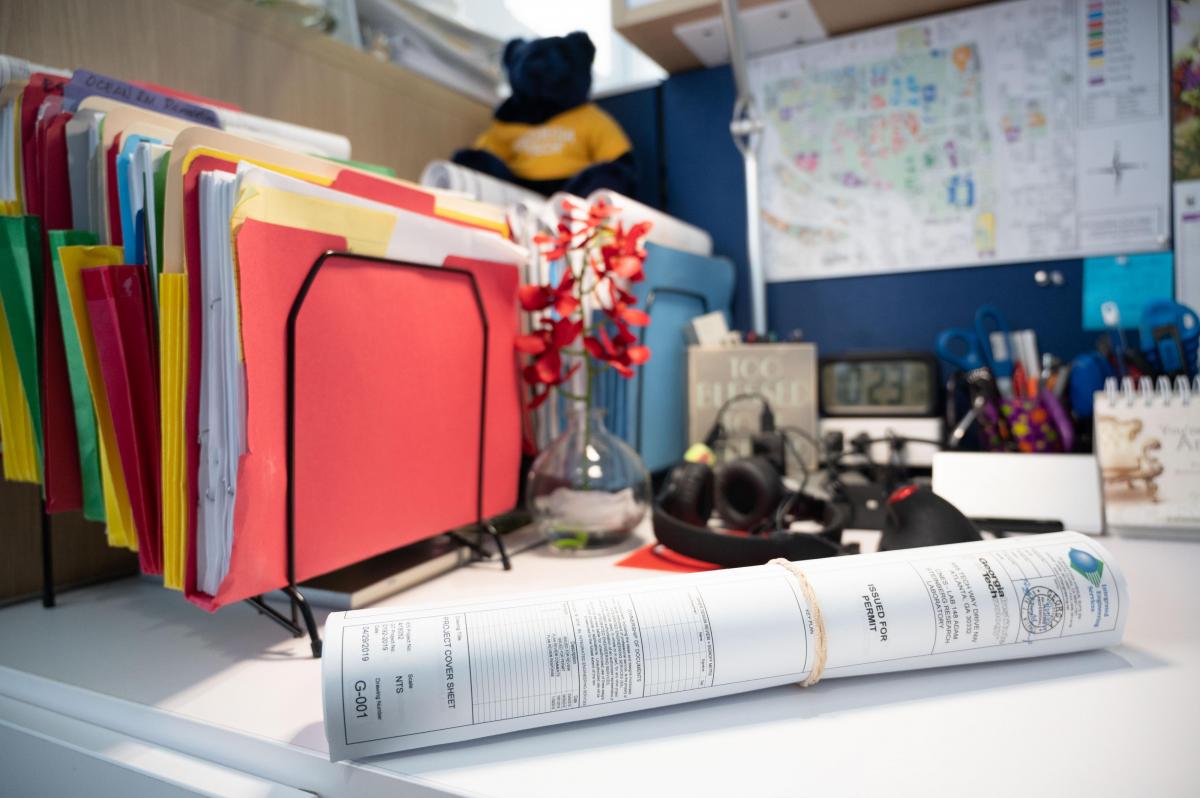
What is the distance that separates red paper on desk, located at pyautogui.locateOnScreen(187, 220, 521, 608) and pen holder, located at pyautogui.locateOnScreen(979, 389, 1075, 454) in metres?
0.55

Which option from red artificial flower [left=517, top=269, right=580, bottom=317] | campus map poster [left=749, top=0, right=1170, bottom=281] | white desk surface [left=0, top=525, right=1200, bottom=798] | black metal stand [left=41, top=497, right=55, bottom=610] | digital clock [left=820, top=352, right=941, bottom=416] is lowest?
white desk surface [left=0, top=525, right=1200, bottom=798]

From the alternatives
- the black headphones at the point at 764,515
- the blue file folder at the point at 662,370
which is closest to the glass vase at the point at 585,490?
the black headphones at the point at 764,515

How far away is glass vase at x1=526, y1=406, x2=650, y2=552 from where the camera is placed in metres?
0.71

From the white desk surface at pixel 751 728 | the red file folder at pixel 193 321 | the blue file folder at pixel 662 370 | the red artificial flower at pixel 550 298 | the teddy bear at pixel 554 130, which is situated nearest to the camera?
the white desk surface at pixel 751 728

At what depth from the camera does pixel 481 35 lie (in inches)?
47.8

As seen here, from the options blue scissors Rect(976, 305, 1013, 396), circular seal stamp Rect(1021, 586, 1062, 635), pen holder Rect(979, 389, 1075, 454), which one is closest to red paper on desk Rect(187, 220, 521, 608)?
circular seal stamp Rect(1021, 586, 1062, 635)

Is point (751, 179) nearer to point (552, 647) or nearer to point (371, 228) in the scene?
point (371, 228)

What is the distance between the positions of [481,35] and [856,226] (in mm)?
683

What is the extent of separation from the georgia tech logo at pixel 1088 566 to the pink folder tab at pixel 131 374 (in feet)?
1.84

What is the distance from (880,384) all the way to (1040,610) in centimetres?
62

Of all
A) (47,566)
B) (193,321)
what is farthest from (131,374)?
(47,566)

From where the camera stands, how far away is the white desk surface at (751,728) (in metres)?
0.32

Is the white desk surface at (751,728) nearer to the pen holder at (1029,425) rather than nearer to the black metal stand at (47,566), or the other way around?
the black metal stand at (47,566)

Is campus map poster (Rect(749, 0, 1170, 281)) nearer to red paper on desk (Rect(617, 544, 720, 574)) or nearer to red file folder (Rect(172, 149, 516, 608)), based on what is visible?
red paper on desk (Rect(617, 544, 720, 574))
